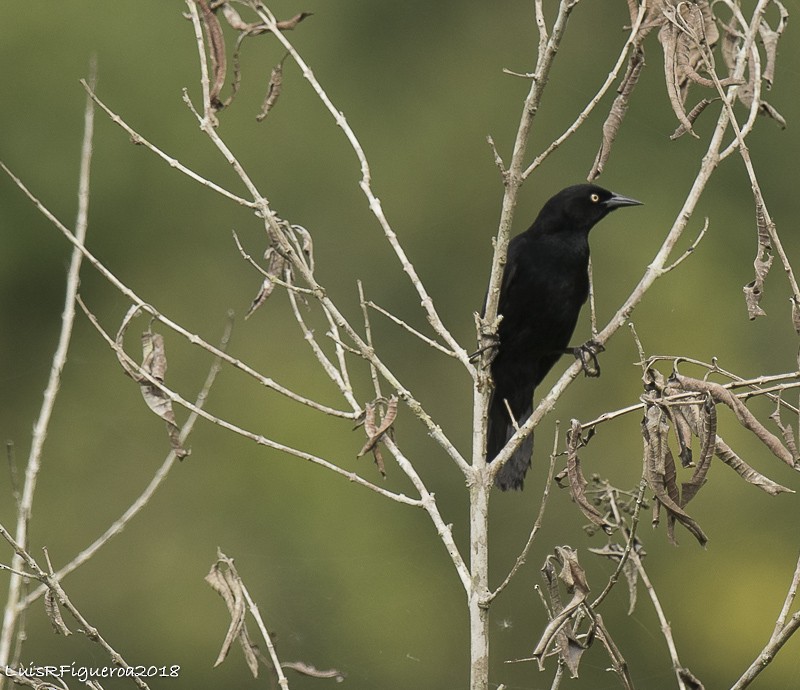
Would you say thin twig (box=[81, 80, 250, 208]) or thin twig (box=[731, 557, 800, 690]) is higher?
thin twig (box=[81, 80, 250, 208])

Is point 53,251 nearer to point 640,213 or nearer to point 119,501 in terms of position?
point 119,501

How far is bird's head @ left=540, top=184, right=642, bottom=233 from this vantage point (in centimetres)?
528

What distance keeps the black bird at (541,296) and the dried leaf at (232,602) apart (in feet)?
7.15

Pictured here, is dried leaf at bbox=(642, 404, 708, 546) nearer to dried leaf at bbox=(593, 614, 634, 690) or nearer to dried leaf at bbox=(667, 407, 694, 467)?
dried leaf at bbox=(667, 407, 694, 467)

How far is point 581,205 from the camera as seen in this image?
5.29 metres

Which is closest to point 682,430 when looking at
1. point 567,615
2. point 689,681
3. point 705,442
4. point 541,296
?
point 705,442

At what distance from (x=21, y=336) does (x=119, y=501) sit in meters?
3.54

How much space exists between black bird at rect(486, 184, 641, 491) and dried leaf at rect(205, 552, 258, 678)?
2.18 metres

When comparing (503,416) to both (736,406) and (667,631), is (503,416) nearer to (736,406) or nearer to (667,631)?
(667,631)

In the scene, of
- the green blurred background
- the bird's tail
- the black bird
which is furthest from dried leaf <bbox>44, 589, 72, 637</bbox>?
the green blurred background

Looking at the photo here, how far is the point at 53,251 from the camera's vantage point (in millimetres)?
18344

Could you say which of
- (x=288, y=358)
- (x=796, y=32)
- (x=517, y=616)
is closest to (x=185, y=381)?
(x=288, y=358)

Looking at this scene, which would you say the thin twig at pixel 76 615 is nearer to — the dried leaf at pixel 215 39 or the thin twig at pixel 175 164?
the thin twig at pixel 175 164

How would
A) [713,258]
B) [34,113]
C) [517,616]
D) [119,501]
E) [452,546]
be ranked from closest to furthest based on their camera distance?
[452,546]
[517,616]
[119,501]
[713,258]
[34,113]
